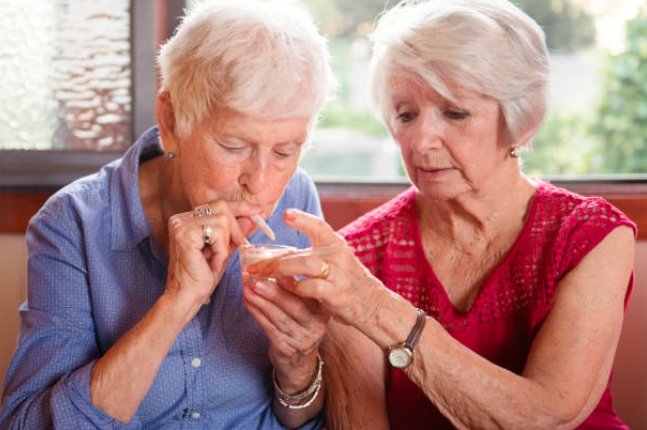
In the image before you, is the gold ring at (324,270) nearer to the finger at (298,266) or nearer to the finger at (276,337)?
the finger at (298,266)

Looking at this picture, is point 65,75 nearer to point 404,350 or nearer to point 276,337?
point 276,337

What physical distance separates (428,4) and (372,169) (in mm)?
3108

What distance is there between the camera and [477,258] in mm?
2043

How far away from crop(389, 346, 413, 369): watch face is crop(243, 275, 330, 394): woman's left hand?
181mm

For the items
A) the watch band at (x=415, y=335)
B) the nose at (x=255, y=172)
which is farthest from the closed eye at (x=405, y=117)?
the watch band at (x=415, y=335)

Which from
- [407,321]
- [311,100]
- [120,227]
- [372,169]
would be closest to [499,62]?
[311,100]

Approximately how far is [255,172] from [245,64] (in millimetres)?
223

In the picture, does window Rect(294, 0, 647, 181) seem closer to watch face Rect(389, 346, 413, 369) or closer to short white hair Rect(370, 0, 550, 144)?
short white hair Rect(370, 0, 550, 144)

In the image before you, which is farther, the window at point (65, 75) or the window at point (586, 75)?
the window at point (586, 75)

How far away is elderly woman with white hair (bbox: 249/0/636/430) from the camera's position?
1.70m

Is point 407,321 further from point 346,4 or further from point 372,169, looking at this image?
point 372,169

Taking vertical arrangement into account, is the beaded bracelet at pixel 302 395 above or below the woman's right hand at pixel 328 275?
below

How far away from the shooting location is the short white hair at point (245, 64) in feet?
5.35

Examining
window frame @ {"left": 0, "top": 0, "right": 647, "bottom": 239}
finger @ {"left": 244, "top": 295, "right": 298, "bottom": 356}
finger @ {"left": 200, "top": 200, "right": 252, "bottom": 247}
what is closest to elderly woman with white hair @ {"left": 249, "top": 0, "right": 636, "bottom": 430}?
finger @ {"left": 244, "top": 295, "right": 298, "bottom": 356}
